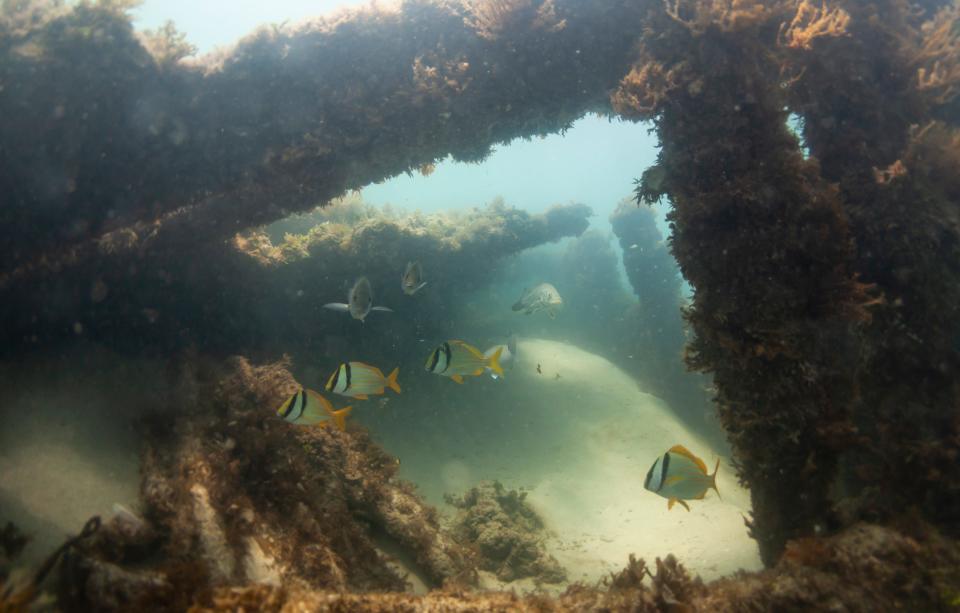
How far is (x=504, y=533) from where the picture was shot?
6.45m

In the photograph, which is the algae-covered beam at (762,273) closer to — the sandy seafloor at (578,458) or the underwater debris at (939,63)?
the underwater debris at (939,63)

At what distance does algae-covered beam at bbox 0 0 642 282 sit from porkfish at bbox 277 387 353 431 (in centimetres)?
391

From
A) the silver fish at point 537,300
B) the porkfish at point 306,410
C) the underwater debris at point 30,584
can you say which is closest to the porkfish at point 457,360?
the porkfish at point 306,410

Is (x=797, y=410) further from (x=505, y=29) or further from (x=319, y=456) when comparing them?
(x=505, y=29)

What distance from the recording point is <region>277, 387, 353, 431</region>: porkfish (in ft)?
13.3

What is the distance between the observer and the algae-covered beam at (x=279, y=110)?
5.87 metres

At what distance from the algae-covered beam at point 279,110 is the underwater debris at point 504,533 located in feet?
18.4

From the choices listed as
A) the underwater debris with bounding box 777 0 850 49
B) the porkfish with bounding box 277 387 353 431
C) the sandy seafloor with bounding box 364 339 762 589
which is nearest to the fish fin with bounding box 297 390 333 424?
the porkfish with bounding box 277 387 353 431

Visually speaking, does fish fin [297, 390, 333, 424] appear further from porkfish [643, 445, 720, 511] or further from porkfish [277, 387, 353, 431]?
porkfish [643, 445, 720, 511]

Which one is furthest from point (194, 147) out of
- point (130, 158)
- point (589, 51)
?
point (589, 51)

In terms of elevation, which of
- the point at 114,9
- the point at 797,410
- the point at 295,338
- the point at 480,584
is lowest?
the point at 480,584

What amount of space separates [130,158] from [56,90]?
0.99m

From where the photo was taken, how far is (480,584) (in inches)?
215

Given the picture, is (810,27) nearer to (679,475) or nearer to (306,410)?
(679,475)
